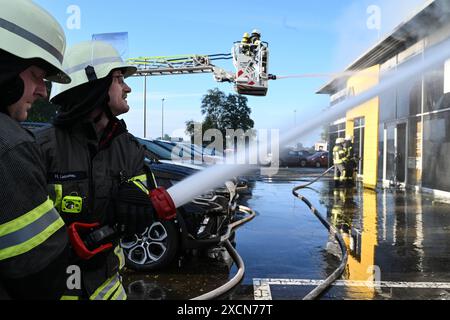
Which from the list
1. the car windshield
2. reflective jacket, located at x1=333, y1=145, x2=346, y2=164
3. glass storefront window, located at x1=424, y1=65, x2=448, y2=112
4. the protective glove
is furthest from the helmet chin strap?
reflective jacket, located at x1=333, y1=145, x2=346, y2=164

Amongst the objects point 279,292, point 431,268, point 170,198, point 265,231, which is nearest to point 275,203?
point 265,231

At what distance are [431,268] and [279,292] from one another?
2.21m

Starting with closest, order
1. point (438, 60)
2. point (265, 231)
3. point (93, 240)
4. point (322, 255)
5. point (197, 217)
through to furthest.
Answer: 1. point (93, 240)
2. point (438, 60)
3. point (197, 217)
4. point (322, 255)
5. point (265, 231)

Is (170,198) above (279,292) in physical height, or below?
above

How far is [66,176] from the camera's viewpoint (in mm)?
1681

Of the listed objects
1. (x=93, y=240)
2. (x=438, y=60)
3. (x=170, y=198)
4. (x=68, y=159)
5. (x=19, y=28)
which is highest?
(x=438, y=60)

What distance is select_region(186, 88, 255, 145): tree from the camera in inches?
918

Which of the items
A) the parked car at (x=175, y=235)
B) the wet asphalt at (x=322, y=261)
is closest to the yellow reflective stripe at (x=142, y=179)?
the wet asphalt at (x=322, y=261)

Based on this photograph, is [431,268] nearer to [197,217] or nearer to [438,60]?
[438,60]

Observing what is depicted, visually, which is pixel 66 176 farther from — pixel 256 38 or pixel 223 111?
pixel 223 111

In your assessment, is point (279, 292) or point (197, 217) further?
point (197, 217)

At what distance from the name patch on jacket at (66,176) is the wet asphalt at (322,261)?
8.29ft

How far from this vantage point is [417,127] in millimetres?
13898
